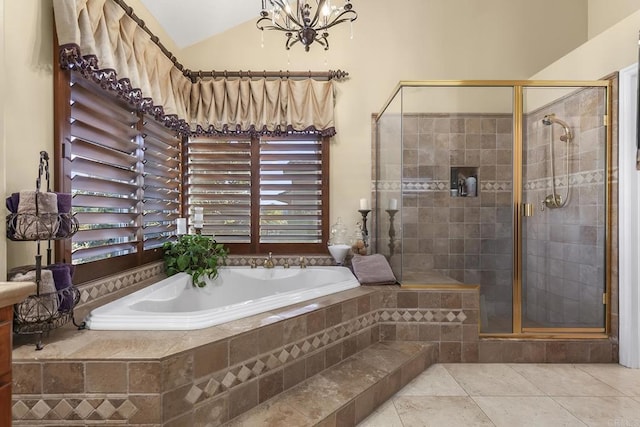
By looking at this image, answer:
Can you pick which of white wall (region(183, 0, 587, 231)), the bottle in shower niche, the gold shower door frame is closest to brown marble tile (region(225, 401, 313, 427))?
the gold shower door frame

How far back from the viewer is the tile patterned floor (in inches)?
65.4

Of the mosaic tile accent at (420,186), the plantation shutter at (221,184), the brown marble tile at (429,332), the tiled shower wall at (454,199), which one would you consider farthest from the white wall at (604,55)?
the plantation shutter at (221,184)

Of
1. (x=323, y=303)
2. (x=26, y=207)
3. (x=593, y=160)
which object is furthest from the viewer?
(x=593, y=160)

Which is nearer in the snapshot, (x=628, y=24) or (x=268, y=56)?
(x=628, y=24)

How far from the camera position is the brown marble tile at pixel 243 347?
55.7 inches

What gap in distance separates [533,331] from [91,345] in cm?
272

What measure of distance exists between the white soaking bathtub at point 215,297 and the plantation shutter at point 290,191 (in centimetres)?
38

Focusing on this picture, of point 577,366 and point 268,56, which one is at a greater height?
point 268,56

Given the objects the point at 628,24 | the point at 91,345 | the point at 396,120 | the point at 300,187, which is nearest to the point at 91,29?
the point at 91,345

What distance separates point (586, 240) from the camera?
2.45 metres

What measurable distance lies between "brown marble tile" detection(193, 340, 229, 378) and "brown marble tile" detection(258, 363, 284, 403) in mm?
244

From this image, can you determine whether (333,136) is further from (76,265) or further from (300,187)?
(76,265)

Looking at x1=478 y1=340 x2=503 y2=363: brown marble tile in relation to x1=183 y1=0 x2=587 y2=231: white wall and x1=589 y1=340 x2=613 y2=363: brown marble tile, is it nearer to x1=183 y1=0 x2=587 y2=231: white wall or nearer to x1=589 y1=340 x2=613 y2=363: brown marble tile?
x1=589 y1=340 x2=613 y2=363: brown marble tile

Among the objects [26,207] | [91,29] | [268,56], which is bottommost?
[26,207]
